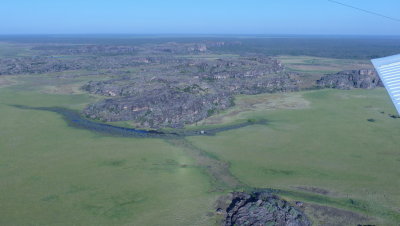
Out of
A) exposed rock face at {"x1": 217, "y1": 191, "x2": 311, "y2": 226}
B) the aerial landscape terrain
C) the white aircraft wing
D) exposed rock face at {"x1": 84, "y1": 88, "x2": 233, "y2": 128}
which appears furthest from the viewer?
exposed rock face at {"x1": 84, "y1": 88, "x2": 233, "y2": 128}

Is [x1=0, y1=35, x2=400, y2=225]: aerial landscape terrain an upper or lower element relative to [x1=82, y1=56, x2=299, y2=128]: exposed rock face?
lower

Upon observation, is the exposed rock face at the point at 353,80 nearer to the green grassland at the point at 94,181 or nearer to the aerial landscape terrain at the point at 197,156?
the aerial landscape terrain at the point at 197,156

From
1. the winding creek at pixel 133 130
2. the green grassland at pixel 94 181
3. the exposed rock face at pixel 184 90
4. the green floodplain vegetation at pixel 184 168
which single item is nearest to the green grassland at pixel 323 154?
the green floodplain vegetation at pixel 184 168

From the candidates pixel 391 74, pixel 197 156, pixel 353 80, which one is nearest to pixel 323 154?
pixel 197 156

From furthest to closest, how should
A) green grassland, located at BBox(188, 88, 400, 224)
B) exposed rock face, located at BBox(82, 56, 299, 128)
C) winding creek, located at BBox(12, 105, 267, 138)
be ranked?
1. exposed rock face, located at BBox(82, 56, 299, 128)
2. winding creek, located at BBox(12, 105, 267, 138)
3. green grassland, located at BBox(188, 88, 400, 224)

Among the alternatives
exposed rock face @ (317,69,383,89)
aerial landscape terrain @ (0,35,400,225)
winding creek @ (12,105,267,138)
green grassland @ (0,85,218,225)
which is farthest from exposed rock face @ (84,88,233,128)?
exposed rock face @ (317,69,383,89)

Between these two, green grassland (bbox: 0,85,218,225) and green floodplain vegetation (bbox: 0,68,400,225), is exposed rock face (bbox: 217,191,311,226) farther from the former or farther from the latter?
green grassland (bbox: 0,85,218,225)

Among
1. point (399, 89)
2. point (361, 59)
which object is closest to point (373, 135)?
point (399, 89)
